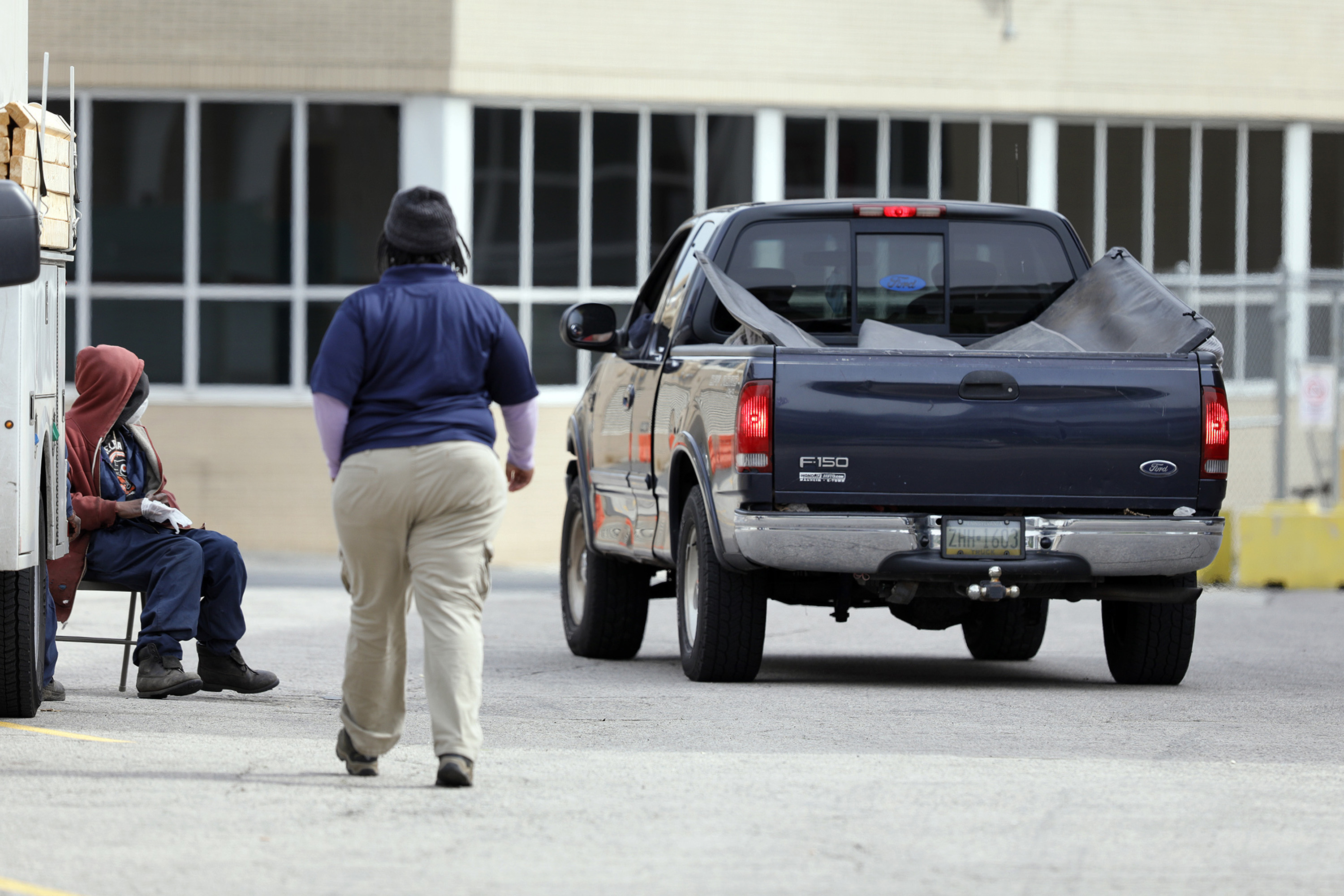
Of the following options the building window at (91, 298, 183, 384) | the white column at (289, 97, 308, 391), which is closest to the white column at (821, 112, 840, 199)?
the white column at (289, 97, 308, 391)

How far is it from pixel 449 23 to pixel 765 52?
2858 millimetres

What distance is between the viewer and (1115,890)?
5.43 m

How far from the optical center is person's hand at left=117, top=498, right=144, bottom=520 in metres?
8.95

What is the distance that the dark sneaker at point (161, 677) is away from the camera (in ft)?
29.2

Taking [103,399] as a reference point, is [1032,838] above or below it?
below

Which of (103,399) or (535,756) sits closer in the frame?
(535,756)

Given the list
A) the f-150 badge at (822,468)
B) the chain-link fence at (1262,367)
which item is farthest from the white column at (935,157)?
the f-150 badge at (822,468)

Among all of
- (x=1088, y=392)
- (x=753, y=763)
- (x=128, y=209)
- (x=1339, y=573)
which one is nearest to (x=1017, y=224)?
(x=1088, y=392)

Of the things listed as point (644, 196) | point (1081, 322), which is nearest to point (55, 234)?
point (1081, 322)

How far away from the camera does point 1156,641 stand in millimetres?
9938

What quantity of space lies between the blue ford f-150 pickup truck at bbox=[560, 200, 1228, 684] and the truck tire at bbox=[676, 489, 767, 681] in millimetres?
11

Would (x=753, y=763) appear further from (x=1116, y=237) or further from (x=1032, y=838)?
(x=1116, y=237)

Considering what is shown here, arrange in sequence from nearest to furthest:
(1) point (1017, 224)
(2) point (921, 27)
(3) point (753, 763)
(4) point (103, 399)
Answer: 1. (3) point (753, 763)
2. (4) point (103, 399)
3. (1) point (1017, 224)
4. (2) point (921, 27)

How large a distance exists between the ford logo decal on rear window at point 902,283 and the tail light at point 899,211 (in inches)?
10.8
